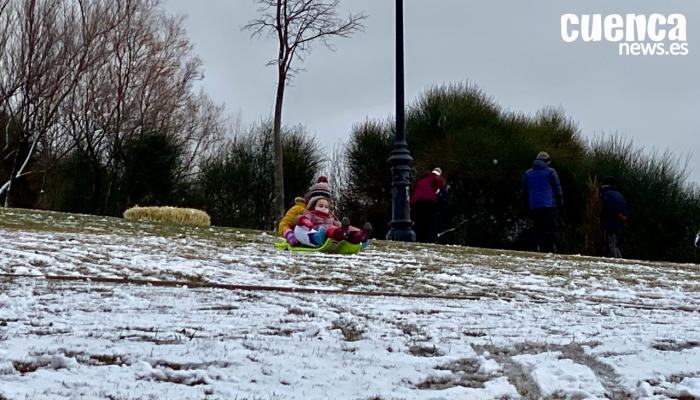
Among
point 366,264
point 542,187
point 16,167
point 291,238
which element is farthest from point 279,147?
point 366,264

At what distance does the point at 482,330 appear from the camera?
4098mm

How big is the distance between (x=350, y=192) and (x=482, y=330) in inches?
785

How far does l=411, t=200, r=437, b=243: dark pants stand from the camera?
13984mm

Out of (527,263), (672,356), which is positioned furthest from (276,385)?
(527,263)

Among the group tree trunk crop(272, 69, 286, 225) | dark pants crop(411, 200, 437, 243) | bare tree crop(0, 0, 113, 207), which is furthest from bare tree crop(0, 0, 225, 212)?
dark pants crop(411, 200, 437, 243)

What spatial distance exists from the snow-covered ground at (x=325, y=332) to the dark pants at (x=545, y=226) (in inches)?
214

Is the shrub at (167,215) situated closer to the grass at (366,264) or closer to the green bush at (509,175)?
the grass at (366,264)

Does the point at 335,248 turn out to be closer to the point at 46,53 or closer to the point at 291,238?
the point at 291,238

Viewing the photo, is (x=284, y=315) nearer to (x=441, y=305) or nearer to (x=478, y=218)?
(x=441, y=305)

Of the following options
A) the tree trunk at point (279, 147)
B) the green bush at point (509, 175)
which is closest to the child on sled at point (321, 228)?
the tree trunk at point (279, 147)

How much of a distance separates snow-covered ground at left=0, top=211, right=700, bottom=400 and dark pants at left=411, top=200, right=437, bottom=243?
6643 mm

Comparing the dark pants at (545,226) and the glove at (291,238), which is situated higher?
the dark pants at (545,226)

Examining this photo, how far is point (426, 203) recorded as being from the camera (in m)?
13.9

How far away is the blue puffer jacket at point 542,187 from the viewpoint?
40.9 feet
